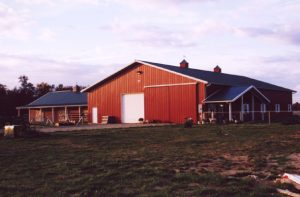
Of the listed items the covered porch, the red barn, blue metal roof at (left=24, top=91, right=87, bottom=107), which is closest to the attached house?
blue metal roof at (left=24, top=91, right=87, bottom=107)

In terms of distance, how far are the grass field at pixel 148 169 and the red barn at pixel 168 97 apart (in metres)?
19.7

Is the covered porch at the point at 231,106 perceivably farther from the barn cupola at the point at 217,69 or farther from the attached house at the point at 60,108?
the attached house at the point at 60,108

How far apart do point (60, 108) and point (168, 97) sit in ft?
54.5

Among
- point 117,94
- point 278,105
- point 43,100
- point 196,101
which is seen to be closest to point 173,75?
point 196,101

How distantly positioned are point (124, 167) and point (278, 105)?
128ft

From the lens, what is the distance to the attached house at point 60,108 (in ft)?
155

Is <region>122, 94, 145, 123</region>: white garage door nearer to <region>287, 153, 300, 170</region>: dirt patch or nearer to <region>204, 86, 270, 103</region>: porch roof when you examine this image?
<region>204, 86, 270, 103</region>: porch roof

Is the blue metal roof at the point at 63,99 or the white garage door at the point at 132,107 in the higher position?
the blue metal roof at the point at 63,99

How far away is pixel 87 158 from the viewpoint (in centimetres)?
1230

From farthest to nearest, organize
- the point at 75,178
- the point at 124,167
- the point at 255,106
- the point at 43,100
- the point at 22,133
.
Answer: the point at 43,100, the point at 255,106, the point at 22,133, the point at 124,167, the point at 75,178

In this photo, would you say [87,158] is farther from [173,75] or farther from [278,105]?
[278,105]

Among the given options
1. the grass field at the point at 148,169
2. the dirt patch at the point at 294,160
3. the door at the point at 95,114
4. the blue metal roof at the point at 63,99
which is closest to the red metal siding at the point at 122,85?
the door at the point at 95,114

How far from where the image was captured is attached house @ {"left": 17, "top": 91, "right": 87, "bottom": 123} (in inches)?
1859

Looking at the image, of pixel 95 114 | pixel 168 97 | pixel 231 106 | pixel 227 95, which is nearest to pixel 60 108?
pixel 95 114
